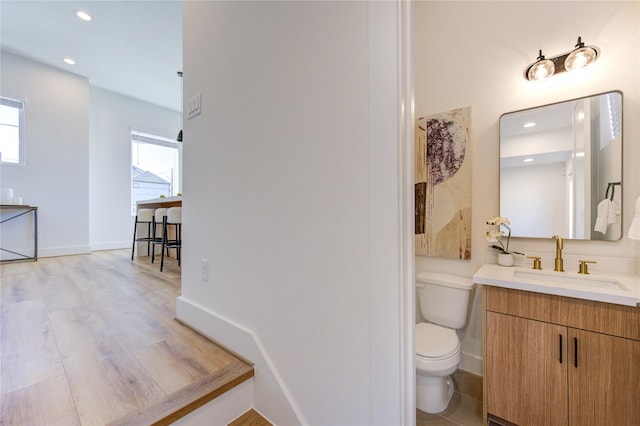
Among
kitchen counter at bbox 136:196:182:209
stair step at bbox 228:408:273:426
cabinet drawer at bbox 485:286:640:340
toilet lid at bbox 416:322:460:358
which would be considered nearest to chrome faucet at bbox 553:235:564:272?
cabinet drawer at bbox 485:286:640:340

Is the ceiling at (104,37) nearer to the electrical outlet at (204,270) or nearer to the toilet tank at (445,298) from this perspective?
the electrical outlet at (204,270)

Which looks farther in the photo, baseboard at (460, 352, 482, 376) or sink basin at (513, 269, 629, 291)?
baseboard at (460, 352, 482, 376)

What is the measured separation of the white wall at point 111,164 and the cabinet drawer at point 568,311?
590cm

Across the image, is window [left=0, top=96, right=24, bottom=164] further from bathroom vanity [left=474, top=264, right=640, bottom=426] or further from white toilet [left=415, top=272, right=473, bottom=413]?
bathroom vanity [left=474, top=264, right=640, bottom=426]

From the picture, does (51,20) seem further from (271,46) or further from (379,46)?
(379,46)

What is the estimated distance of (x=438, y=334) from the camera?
4.82 feet

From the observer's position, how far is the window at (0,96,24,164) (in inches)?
140

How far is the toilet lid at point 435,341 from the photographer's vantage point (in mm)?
1289

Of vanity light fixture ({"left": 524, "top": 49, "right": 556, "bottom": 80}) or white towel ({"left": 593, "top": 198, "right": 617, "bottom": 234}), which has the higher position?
vanity light fixture ({"left": 524, "top": 49, "right": 556, "bottom": 80})

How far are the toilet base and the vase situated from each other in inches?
29.6

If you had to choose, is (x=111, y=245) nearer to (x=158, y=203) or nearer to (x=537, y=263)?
(x=158, y=203)

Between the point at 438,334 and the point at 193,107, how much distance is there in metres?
1.98

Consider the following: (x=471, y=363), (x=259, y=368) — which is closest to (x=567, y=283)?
(x=471, y=363)

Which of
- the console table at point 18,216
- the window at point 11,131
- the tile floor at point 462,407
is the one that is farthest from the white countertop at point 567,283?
the window at point 11,131
